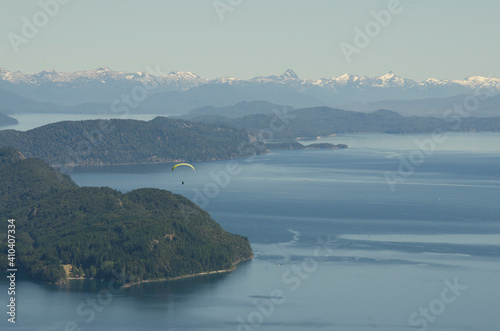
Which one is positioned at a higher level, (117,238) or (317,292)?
(117,238)

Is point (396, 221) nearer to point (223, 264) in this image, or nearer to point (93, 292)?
point (223, 264)

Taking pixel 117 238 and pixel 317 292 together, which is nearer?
pixel 317 292

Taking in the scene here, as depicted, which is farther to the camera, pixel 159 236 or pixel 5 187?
pixel 5 187

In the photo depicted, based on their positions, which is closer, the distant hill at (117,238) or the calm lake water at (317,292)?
the calm lake water at (317,292)

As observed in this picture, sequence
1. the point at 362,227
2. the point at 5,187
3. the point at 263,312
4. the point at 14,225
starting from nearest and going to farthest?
the point at 263,312 < the point at 14,225 < the point at 362,227 < the point at 5,187

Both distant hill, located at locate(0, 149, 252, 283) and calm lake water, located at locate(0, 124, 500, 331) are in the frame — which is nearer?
calm lake water, located at locate(0, 124, 500, 331)

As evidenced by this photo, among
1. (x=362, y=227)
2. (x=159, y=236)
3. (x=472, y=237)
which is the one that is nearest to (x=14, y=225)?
(x=159, y=236)

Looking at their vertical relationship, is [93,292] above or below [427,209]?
below

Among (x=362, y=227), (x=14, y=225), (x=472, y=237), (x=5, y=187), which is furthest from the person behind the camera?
(x=5, y=187)
